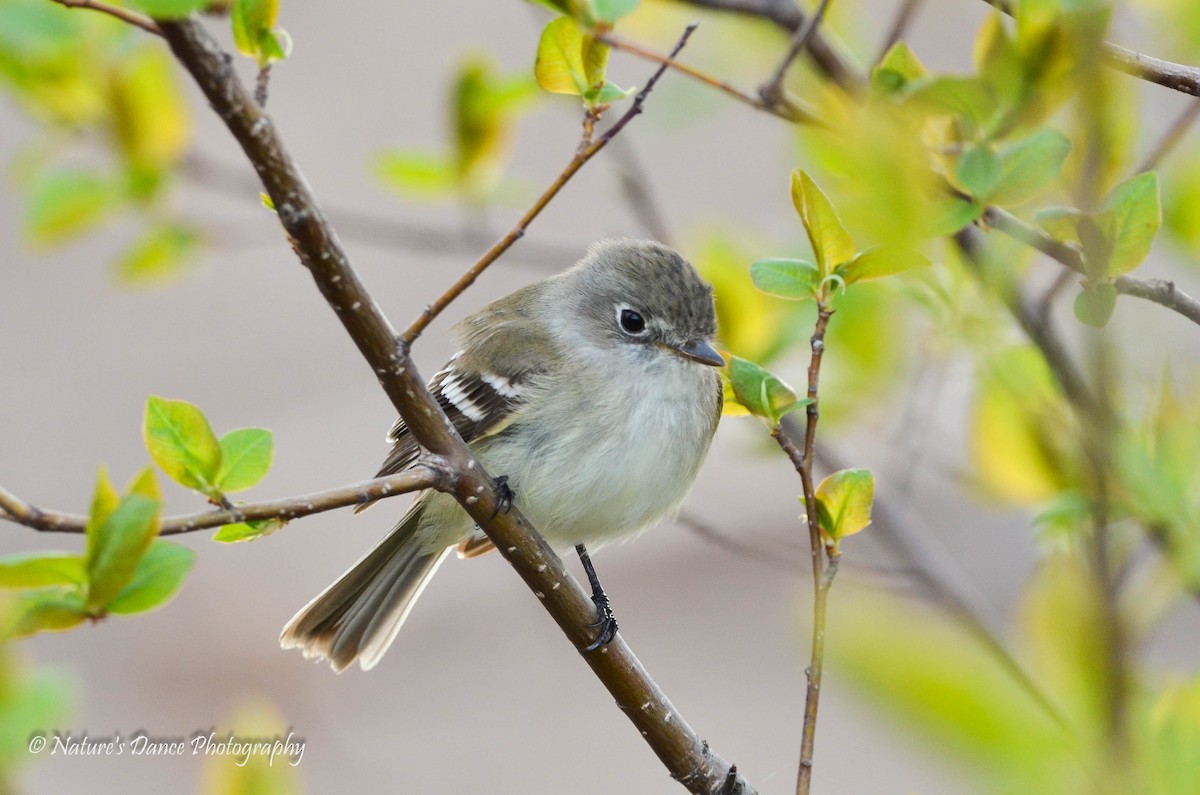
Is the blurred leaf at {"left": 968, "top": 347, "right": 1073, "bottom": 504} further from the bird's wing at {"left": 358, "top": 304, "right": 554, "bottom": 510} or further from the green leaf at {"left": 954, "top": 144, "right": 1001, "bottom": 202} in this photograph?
the bird's wing at {"left": 358, "top": 304, "right": 554, "bottom": 510}

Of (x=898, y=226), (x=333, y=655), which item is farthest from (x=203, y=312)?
(x=898, y=226)

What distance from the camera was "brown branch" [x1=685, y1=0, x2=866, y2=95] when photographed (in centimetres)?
201

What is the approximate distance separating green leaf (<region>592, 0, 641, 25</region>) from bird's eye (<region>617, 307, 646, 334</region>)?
130 cm

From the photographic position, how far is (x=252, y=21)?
124cm

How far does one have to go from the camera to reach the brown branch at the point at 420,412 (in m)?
1.15

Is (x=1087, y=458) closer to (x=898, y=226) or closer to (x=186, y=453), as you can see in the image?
(x=898, y=226)

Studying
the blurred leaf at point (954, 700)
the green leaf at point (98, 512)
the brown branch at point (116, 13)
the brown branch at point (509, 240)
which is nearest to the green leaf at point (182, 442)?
the green leaf at point (98, 512)

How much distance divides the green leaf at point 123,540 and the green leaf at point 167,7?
0.42m

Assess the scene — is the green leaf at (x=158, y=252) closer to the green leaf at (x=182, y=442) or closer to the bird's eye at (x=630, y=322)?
the bird's eye at (x=630, y=322)

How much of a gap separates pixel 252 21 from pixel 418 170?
99 cm

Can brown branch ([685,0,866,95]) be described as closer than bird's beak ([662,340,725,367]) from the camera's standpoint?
Yes

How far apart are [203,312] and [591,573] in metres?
4.91

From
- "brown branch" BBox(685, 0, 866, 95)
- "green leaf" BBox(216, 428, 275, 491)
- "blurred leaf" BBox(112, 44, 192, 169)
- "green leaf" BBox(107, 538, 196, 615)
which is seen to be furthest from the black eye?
"green leaf" BBox(107, 538, 196, 615)

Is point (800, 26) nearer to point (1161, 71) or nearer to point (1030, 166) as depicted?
point (1030, 166)
